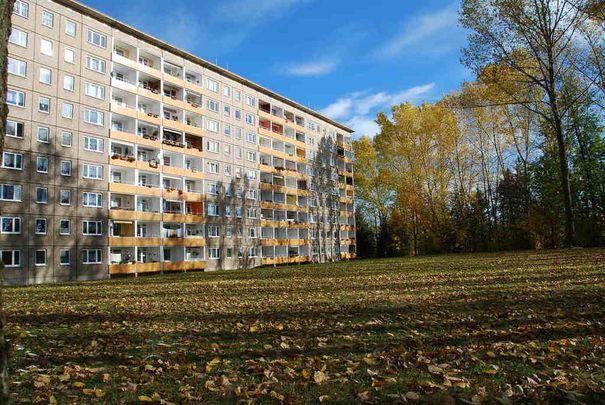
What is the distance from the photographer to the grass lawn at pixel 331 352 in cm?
427

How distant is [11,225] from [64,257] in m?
4.55

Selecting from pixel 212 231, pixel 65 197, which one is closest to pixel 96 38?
pixel 65 197

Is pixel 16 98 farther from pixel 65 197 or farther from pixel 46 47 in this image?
pixel 65 197

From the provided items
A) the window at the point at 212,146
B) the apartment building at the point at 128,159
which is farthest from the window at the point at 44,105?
the window at the point at 212,146

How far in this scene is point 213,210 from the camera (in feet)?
171

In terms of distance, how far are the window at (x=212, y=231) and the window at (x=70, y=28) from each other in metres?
22.6

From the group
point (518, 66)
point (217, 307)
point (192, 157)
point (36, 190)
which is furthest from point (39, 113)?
point (518, 66)

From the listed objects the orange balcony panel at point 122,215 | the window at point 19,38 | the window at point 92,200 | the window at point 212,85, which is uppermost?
the window at point 212,85

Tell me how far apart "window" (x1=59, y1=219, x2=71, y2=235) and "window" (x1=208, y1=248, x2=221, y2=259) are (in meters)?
16.1

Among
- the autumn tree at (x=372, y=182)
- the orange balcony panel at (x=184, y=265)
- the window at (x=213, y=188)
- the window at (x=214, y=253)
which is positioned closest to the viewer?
the orange balcony panel at (x=184, y=265)

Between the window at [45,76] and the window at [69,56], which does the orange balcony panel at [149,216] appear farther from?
the window at [69,56]

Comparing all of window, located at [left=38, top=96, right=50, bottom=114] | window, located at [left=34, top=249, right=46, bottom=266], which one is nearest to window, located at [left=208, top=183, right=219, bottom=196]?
window, located at [left=38, top=96, right=50, bottom=114]

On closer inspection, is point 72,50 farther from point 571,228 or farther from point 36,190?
point 571,228

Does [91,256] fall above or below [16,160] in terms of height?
below
